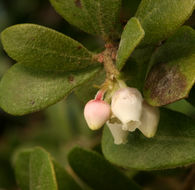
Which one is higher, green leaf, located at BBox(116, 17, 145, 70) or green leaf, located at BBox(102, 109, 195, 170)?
green leaf, located at BBox(116, 17, 145, 70)

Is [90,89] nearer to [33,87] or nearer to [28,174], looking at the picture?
[33,87]

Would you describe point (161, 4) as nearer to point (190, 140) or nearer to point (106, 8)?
point (106, 8)

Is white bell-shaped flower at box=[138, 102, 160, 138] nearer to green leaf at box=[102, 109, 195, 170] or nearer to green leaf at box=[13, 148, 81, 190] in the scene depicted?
green leaf at box=[102, 109, 195, 170]

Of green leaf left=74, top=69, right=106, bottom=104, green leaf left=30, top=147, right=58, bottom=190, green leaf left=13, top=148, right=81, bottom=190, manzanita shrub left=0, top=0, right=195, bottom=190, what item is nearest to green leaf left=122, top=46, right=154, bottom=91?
manzanita shrub left=0, top=0, right=195, bottom=190

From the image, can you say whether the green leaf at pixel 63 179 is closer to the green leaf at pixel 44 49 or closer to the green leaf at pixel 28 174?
the green leaf at pixel 28 174

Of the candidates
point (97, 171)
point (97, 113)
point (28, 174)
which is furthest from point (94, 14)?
point (28, 174)
